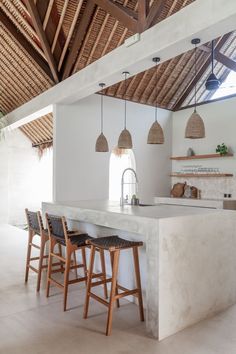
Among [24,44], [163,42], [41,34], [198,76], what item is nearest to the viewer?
[163,42]

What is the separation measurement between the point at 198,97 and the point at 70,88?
10.5ft

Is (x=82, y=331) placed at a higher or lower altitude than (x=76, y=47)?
lower

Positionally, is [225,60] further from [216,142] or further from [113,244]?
[113,244]

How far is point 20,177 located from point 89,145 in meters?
4.86

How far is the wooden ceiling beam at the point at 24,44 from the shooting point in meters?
5.43

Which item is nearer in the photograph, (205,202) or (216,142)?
(205,202)

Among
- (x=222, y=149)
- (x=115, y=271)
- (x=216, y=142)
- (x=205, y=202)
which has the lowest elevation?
(x=115, y=271)

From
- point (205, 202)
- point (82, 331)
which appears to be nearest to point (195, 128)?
point (82, 331)

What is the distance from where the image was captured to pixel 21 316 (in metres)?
3.01

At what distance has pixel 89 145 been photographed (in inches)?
226

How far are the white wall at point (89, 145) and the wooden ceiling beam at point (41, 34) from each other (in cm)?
66

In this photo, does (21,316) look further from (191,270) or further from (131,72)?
(131,72)

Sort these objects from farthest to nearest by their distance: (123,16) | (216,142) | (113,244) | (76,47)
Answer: (216,142)
(76,47)
(123,16)
(113,244)

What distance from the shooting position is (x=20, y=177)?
32.1 feet
